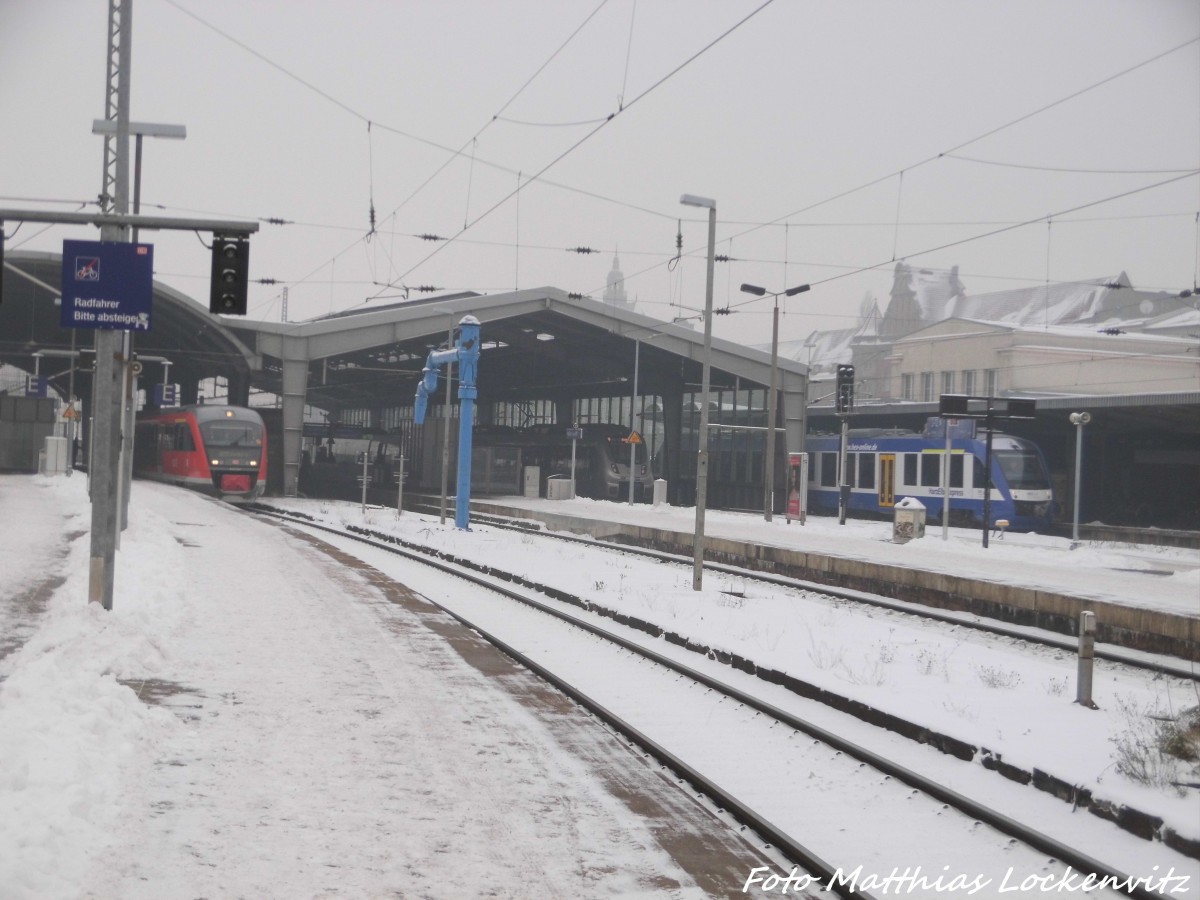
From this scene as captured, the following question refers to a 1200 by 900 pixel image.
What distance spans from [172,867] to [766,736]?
475cm

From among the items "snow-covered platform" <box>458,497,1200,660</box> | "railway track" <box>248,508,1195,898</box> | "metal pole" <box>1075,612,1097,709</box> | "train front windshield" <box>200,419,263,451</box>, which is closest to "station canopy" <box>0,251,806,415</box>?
"train front windshield" <box>200,419,263,451</box>

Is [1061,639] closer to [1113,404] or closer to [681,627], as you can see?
[681,627]

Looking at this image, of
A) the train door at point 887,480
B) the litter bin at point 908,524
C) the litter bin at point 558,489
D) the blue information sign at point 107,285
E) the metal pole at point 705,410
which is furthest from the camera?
the litter bin at point 558,489

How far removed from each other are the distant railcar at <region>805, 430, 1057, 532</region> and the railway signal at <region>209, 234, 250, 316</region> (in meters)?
28.6

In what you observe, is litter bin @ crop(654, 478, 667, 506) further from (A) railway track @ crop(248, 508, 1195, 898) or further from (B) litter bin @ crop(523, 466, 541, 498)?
(A) railway track @ crop(248, 508, 1195, 898)

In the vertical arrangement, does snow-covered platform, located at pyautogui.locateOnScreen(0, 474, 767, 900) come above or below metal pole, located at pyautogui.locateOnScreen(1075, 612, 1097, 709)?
below

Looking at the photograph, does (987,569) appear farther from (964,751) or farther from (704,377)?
(964,751)

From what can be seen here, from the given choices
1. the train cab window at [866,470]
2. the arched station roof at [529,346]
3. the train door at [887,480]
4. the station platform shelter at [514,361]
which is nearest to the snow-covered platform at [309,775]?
the station platform shelter at [514,361]

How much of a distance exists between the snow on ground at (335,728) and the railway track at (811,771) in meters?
0.64

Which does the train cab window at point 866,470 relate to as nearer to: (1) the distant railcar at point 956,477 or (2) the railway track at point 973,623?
(1) the distant railcar at point 956,477

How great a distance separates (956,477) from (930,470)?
863 mm

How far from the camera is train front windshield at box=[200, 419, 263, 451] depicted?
4428cm

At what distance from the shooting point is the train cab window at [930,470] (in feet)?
126

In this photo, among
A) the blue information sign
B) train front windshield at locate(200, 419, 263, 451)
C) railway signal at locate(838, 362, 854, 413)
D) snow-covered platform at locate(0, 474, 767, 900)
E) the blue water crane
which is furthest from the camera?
train front windshield at locate(200, 419, 263, 451)
